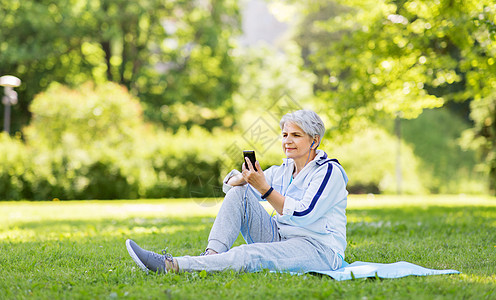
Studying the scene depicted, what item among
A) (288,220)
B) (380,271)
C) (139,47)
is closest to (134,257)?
(288,220)

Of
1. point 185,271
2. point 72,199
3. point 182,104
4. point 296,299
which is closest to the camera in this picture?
point 296,299

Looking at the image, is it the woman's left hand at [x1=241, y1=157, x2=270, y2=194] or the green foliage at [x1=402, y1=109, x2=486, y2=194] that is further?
the green foliage at [x1=402, y1=109, x2=486, y2=194]

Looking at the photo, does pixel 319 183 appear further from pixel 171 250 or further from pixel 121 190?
pixel 121 190

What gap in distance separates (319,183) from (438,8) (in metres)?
5.75

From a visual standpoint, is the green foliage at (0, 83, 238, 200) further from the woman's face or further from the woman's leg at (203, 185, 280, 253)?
the woman's face

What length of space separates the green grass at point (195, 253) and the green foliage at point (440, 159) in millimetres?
13540

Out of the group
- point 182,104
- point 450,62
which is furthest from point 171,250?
point 182,104

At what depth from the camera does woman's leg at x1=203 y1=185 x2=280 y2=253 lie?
3666mm

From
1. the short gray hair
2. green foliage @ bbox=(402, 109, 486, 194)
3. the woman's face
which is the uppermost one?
the short gray hair

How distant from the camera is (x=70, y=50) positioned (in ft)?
81.3

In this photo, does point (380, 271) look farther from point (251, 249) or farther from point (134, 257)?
point (134, 257)

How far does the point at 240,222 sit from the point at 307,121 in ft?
3.01

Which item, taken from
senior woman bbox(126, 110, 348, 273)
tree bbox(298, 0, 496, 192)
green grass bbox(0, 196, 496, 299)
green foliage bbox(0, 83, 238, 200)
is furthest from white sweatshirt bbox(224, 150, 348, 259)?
green foliage bbox(0, 83, 238, 200)

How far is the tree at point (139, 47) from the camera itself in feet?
74.2
